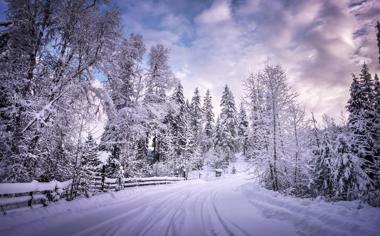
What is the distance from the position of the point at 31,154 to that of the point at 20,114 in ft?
5.35

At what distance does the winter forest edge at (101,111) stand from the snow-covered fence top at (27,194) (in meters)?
1.12

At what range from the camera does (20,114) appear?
7707mm

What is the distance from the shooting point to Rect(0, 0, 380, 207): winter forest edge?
25.5 ft

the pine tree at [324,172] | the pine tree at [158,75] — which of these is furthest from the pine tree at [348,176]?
the pine tree at [158,75]

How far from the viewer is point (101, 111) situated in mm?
11266

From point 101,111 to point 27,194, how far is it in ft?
17.9

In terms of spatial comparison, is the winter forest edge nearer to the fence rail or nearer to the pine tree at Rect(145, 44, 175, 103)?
the pine tree at Rect(145, 44, 175, 103)

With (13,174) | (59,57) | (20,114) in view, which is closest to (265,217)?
(13,174)

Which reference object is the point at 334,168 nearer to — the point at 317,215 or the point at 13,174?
the point at 317,215

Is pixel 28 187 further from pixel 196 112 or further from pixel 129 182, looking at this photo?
pixel 196 112

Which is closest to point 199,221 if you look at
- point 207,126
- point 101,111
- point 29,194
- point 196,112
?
point 29,194

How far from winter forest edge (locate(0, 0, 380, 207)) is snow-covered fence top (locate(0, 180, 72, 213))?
1.12 m

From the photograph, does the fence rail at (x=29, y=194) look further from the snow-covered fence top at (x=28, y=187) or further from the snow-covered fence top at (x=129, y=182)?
the snow-covered fence top at (x=129, y=182)

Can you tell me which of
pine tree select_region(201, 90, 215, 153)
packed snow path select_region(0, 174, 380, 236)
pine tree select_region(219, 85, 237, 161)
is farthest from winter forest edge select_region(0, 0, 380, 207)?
pine tree select_region(201, 90, 215, 153)
